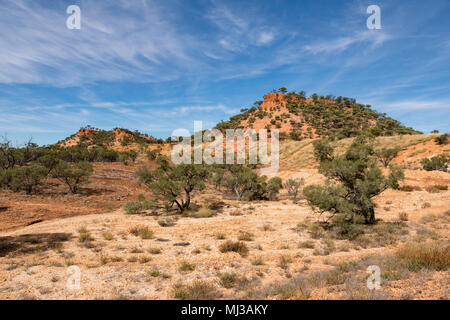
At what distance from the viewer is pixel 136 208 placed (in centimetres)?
1944

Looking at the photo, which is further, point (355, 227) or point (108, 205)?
point (108, 205)

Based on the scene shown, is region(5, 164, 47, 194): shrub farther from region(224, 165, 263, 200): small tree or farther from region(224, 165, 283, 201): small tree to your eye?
region(224, 165, 283, 201): small tree

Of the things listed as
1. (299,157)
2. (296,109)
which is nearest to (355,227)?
(299,157)

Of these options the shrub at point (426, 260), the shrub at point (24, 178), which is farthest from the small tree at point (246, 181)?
the shrub at point (24, 178)

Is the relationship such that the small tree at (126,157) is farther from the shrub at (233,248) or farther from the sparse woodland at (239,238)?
the shrub at (233,248)

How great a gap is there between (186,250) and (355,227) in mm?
8706

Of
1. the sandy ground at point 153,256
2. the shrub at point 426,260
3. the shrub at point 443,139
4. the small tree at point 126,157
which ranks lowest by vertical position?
the sandy ground at point 153,256

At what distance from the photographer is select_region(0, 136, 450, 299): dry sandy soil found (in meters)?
6.10
